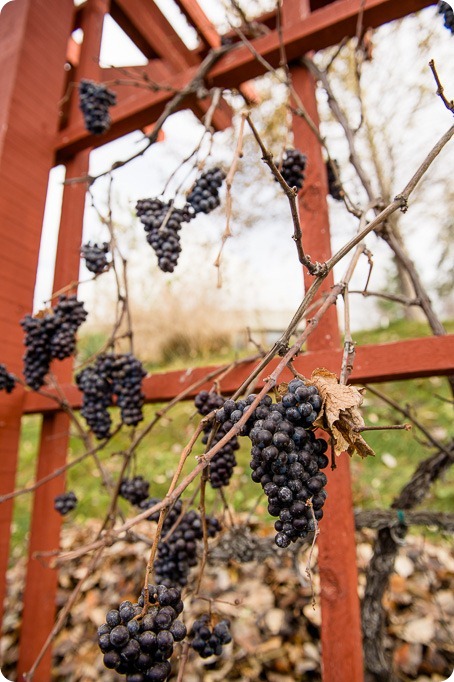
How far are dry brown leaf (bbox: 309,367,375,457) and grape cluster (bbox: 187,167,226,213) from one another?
2.38ft

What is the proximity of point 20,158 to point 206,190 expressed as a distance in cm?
100

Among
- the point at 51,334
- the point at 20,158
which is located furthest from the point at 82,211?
the point at 51,334

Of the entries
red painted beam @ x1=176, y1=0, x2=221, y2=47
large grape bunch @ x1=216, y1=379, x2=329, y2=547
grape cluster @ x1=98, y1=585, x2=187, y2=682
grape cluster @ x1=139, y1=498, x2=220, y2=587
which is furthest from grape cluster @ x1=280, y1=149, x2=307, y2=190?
red painted beam @ x1=176, y1=0, x2=221, y2=47

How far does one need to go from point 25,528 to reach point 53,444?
5.86ft

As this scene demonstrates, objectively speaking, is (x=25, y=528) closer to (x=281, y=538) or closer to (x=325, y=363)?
(x=325, y=363)

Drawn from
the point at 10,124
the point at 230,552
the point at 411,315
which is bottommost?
the point at 230,552

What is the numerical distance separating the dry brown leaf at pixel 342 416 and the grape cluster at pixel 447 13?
123cm

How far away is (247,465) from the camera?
325 centimetres

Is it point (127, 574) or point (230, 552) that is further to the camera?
point (127, 574)

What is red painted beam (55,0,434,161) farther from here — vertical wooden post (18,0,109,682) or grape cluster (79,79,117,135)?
grape cluster (79,79,117,135)

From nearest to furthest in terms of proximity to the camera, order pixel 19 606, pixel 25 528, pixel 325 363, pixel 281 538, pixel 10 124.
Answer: pixel 281 538 → pixel 325 363 → pixel 10 124 → pixel 19 606 → pixel 25 528

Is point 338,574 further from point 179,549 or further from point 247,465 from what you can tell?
point 247,465

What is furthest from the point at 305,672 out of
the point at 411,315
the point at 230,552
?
the point at 411,315

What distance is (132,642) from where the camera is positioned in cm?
59
